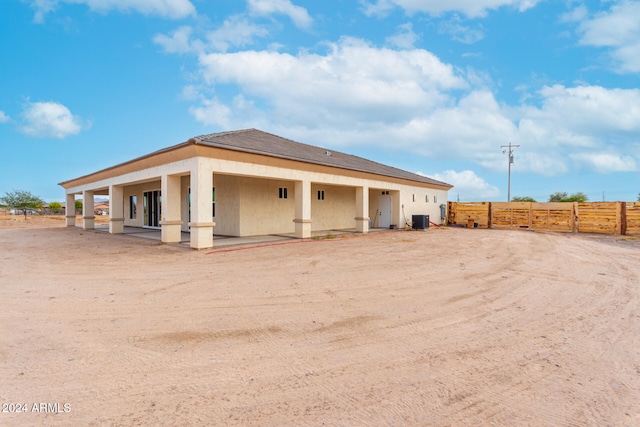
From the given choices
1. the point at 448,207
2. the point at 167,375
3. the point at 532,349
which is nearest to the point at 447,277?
the point at 532,349

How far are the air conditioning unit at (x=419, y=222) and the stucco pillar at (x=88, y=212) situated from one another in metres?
22.4

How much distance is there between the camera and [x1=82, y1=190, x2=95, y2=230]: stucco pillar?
2259 centimetres

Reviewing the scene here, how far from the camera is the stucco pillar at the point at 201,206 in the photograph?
11.3m

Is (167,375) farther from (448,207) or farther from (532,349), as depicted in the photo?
(448,207)

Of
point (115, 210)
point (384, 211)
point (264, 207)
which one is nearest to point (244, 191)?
point (264, 207)

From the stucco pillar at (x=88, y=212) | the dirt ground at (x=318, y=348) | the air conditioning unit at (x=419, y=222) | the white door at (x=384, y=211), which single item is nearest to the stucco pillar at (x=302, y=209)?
the dirt ground at (x=318, y=348)

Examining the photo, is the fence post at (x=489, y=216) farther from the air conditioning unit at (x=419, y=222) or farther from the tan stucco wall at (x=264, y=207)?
the tan stucco wall at (x=264, y=207)

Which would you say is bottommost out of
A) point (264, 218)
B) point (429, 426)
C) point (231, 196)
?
point (429, 426)

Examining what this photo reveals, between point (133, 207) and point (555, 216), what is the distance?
30.3 m

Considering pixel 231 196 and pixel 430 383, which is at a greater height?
pixel 231 196

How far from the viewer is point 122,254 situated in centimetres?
1095

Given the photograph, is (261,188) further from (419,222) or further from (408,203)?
(408,203)

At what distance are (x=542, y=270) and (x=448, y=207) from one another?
2012 cm

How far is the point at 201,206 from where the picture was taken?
11438 mm
